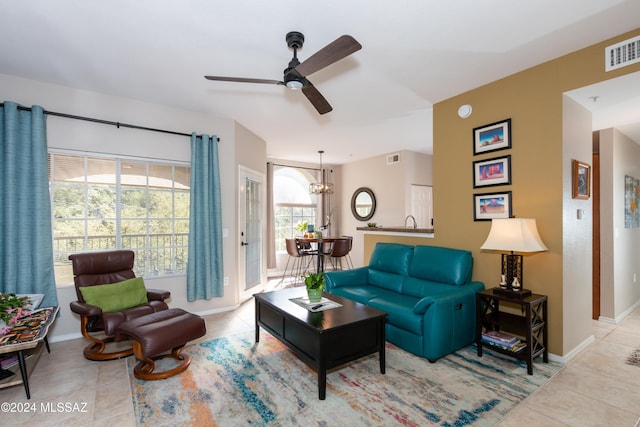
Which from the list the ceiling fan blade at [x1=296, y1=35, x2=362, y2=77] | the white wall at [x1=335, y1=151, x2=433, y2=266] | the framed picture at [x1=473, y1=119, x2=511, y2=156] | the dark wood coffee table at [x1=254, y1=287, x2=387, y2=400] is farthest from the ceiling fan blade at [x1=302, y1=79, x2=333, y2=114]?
the white wall at [x1=335, y1=151, x2=433, y2=266]

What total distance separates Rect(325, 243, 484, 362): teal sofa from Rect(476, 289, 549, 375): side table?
126mm

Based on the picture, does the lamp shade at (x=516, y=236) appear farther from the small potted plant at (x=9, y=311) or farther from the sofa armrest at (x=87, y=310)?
the small potted plant at (x=9, y=311)

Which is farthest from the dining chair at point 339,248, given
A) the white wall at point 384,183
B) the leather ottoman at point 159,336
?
the leather ottoman at point 159,336

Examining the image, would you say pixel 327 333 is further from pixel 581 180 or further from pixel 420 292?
pixel 581 180

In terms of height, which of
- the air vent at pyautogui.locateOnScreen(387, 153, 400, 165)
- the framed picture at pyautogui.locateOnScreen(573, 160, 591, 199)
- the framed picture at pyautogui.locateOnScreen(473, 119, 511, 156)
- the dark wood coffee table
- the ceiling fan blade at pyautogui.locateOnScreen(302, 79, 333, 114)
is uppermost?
the air vent at pyautogui.locateOnScreen(387, 153, 400, 165)

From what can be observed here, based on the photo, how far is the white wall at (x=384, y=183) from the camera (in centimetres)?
645

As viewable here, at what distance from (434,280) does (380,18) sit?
8.26ft

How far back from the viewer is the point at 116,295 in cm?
295

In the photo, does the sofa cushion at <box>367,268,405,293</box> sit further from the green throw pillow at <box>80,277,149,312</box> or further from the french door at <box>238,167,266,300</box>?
the green throw pillow at <box>80,277,149,312</box>

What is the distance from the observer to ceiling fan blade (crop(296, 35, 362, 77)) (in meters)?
1.81

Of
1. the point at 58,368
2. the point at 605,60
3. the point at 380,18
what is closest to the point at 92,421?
the point at 58,368

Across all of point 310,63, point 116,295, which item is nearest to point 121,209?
point 116,295

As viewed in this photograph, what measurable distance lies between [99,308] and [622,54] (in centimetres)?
477

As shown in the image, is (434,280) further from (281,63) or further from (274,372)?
(281,63)
